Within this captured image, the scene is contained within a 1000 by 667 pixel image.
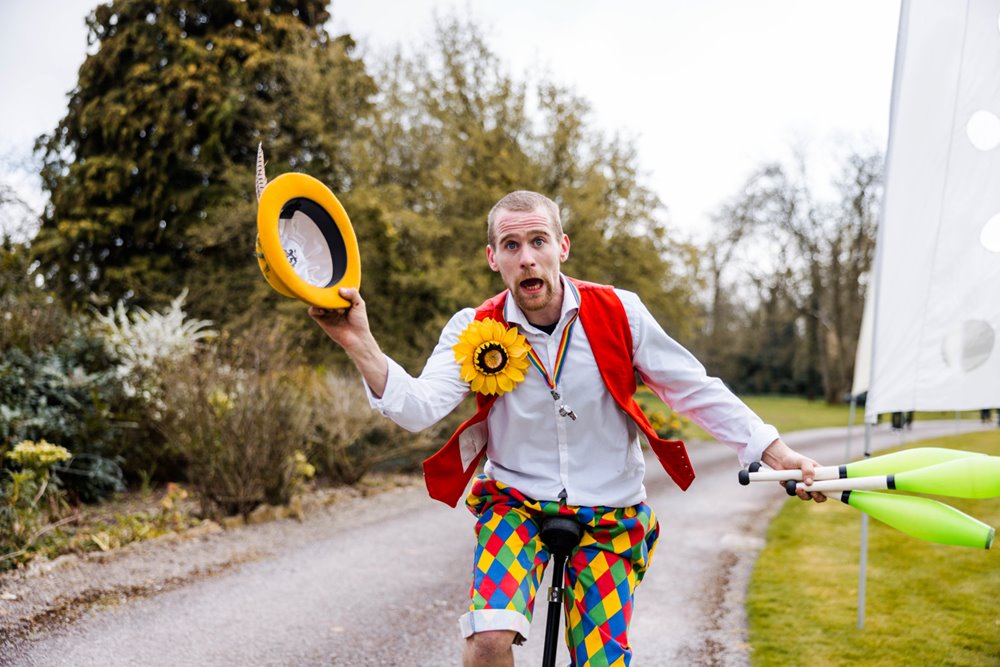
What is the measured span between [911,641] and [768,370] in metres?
41.4

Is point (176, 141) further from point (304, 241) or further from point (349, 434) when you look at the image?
point (304, 241)

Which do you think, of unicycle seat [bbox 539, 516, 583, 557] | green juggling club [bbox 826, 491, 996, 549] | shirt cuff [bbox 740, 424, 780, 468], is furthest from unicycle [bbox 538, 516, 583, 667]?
green juggling club [bbox 826, 491, 996, 549]

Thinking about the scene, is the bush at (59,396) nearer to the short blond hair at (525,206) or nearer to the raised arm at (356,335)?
the raised arm at (356,335)

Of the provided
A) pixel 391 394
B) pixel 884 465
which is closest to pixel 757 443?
pixel 884 465

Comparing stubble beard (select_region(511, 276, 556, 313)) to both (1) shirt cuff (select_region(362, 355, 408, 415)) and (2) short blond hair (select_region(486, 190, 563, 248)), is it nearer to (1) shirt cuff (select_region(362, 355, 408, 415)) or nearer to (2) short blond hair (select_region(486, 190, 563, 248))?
(2) short blond hair (select_region(486, 190, 563, 248))

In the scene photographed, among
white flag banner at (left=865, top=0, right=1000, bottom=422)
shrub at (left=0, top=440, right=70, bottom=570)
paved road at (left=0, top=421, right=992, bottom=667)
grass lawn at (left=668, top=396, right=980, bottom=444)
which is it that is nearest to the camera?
white flag banner at (left=865, top=0, right=1000, bottom=422)

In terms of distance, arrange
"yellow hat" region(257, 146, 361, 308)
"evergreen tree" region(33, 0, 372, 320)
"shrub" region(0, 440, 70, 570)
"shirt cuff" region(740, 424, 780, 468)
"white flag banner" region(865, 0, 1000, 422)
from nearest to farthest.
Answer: "yellow hat" region(257, 146, 361, 308) < "shirt cuff" region(740, 424, 780, 468) < "white flag banner" region(865, 0, 1000, 422) < "shrub" region(0, 440, 70, 570) < "evergreen tree" region(33, 0, 372, 320)

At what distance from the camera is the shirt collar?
2.80m

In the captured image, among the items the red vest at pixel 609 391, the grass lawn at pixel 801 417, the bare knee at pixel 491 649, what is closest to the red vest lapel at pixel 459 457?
the red vest at pixel 609 391

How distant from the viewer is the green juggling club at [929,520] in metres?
2.07

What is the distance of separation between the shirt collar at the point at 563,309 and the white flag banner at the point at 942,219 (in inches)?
84.9

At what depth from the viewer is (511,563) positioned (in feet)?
8.36

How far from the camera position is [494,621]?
2393mm

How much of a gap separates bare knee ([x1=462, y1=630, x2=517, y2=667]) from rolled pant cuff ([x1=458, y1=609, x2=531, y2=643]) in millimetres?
15
